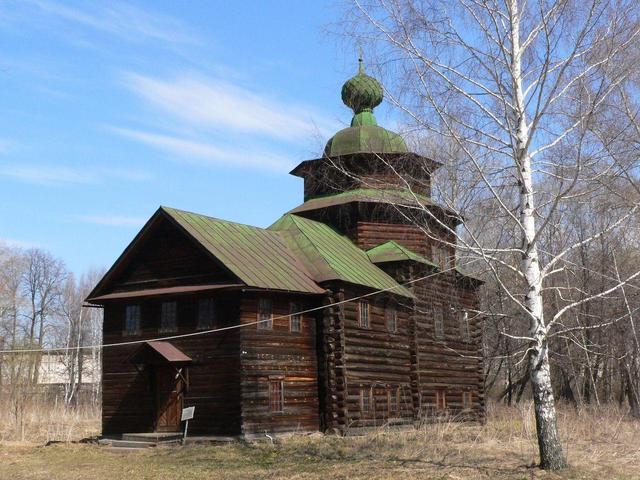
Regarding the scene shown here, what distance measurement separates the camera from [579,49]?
11953mm

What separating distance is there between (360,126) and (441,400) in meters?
11.6

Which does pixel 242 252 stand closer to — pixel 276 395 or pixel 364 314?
pixel 276 395

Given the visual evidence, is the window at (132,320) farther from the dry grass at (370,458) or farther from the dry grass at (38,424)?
the dry grass at (38,424)

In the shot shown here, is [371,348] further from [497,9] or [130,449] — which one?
[497,9]

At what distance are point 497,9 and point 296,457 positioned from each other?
1082 centimetres

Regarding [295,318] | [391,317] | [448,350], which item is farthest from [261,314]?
[448,350]

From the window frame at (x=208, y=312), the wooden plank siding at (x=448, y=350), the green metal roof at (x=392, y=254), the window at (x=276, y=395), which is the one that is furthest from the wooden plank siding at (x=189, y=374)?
the wooden plank siding at (x=448, y=350)

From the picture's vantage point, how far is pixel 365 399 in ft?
77.7

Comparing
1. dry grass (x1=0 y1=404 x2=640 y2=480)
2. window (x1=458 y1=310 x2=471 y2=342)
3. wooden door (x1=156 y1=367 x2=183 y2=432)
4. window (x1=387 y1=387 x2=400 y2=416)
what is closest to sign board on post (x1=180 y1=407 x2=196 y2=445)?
dry grass (x1=0 y1=404 x2=640 y2=480)

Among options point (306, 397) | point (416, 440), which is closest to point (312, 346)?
point (306, 397)

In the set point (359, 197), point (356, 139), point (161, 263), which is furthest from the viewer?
point (356, 139)

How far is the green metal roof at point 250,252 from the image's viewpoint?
2150 cm

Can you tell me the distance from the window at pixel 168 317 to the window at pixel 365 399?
643cm

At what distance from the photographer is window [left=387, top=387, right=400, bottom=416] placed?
81.4ft
